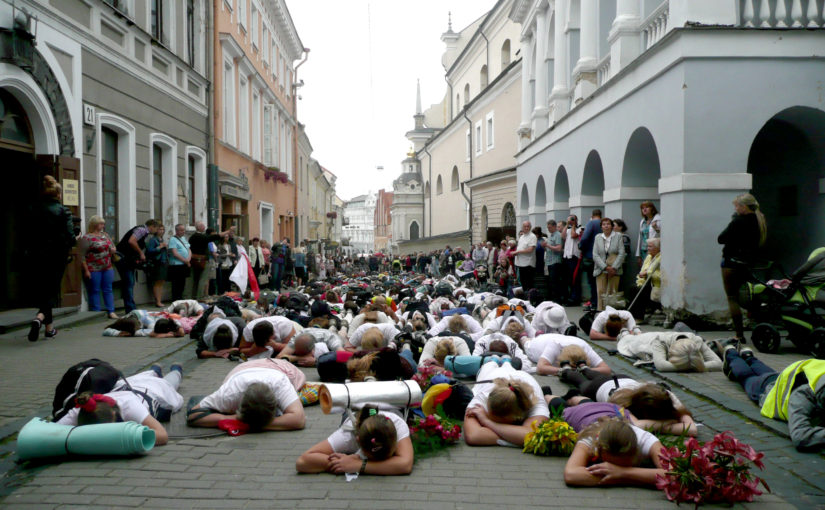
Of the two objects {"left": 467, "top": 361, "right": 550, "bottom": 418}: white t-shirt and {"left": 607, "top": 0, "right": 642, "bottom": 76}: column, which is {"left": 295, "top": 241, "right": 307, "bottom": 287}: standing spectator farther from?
{"left": 467, "top": 361, "right": 550, "bottom": 418}: white t-shirt

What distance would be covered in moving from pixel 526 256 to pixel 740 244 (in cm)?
808

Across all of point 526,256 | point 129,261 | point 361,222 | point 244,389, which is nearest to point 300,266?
point 526,256

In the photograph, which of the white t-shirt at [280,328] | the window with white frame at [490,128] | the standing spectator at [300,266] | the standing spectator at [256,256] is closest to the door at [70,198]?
the white t-shirt at [280,328]

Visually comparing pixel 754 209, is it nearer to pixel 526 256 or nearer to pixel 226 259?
pixel 526 256

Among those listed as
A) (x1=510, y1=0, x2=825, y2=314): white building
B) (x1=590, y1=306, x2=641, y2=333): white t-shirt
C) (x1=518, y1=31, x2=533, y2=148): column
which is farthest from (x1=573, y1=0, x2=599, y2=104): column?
(x1=590, y1=306, x2=641, y2=333): white t-shirt

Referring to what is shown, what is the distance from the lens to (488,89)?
40250mm

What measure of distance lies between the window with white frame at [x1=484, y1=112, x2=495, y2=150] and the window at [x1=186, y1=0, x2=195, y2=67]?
23410 millimetres

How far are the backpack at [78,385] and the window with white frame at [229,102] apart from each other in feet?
60.8

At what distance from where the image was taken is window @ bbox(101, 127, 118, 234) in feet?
45.4

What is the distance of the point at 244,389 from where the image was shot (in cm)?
581

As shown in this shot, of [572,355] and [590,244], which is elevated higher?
[590,244]

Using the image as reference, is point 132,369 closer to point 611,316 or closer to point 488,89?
point 611,316

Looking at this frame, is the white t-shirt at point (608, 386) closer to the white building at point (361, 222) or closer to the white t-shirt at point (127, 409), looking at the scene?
the white t-shirt at point (127, 409)

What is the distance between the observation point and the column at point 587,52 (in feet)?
53.9
